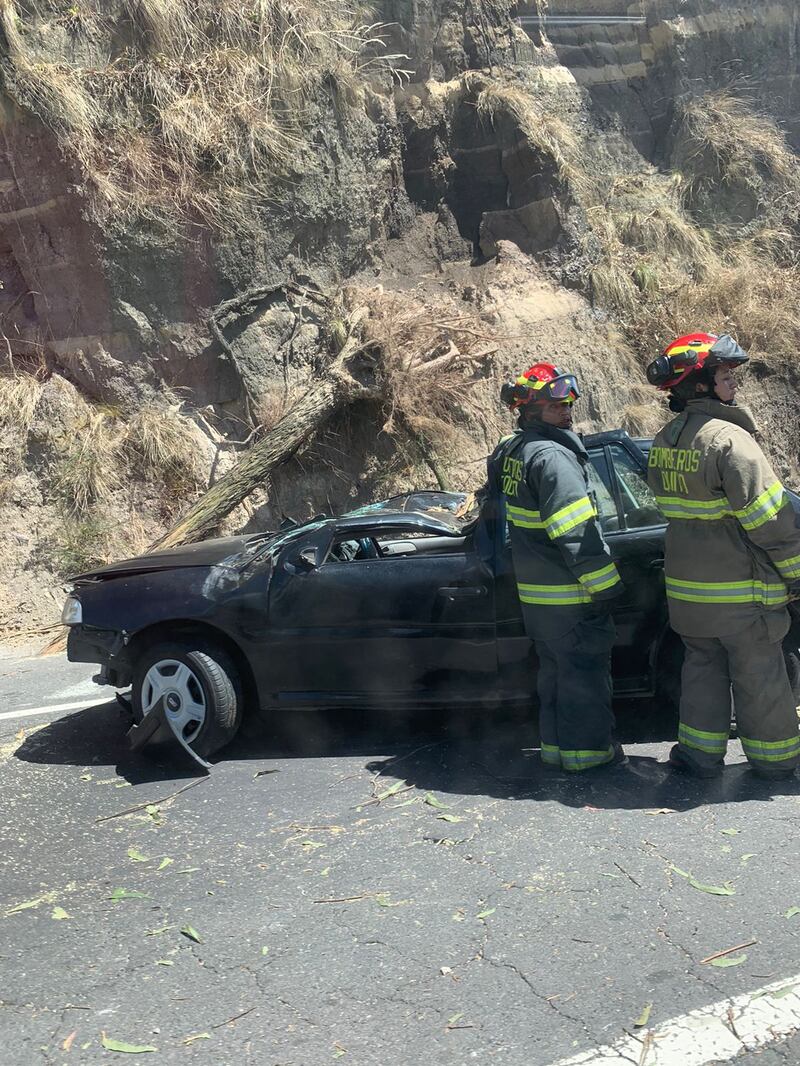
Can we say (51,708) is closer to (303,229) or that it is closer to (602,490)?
(602,490)

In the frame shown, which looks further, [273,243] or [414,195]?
[414,195]

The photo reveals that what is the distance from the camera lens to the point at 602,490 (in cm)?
560

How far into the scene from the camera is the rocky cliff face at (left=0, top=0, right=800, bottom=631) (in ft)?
38.6

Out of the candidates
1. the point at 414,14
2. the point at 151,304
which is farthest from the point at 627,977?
the point at 414,14

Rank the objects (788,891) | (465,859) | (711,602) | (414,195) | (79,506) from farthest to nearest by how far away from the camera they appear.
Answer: (414,195)
(79,506)
(711,602)
(465,859)
(788,891)

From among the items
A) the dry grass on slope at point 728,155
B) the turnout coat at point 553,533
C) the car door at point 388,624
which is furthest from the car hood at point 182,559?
the dry grass on slope at point 728,155

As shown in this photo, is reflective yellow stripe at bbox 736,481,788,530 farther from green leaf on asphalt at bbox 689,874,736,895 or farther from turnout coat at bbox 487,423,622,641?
green leaf on asphalt at bbox 689,874,736,895

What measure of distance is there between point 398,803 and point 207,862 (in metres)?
0.94

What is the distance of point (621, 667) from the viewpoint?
213 inches

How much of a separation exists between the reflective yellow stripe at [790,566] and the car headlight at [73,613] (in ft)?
12.0

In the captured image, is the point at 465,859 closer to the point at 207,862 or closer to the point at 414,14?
the point at 207,862

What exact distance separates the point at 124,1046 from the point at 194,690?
2692 millimetres

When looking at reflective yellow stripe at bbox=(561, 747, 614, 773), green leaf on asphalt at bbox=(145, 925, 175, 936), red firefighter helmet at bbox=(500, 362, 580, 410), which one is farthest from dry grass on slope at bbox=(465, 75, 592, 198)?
green leaf on asphalt at bbox=(145, 925, 175, 936)

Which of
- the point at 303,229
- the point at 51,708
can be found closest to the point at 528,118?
the point at 303,229
